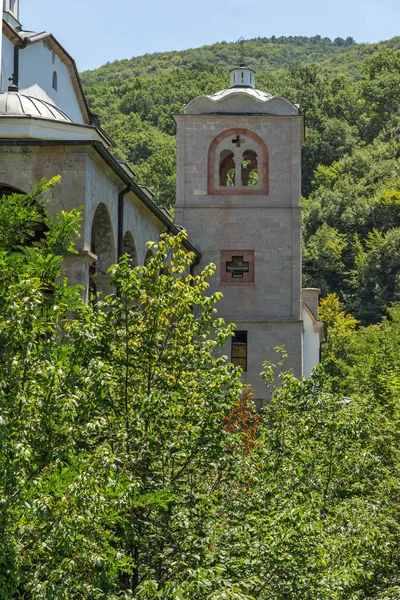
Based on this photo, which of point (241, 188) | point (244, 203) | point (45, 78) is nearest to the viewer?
point (45, 78)

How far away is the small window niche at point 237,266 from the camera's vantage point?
3941cm

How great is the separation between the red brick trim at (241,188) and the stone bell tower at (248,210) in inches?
1.2

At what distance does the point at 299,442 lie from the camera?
1867 centimetres

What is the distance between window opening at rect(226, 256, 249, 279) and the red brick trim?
2099mm

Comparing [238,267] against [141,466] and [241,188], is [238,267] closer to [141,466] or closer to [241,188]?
[241,188]

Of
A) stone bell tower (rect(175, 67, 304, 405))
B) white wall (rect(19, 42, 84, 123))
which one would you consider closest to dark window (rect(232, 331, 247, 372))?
stone bell tower (rect(175, 67, 304, 405))

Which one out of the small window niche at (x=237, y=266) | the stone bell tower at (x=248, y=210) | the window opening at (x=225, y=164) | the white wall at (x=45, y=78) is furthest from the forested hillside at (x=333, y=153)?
the white wall at (x=45, y=78)

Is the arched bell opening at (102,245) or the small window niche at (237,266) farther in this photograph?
the small window niche at (237,266)

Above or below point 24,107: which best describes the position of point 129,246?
below

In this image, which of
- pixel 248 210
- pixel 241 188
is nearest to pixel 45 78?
pixel 241 188

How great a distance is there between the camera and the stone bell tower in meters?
39.0

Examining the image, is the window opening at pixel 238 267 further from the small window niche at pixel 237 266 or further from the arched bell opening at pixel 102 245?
the arched bell opening at pixel 102 245

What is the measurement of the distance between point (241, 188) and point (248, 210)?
0.79 meters

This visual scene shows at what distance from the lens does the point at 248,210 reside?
39.5 metres
